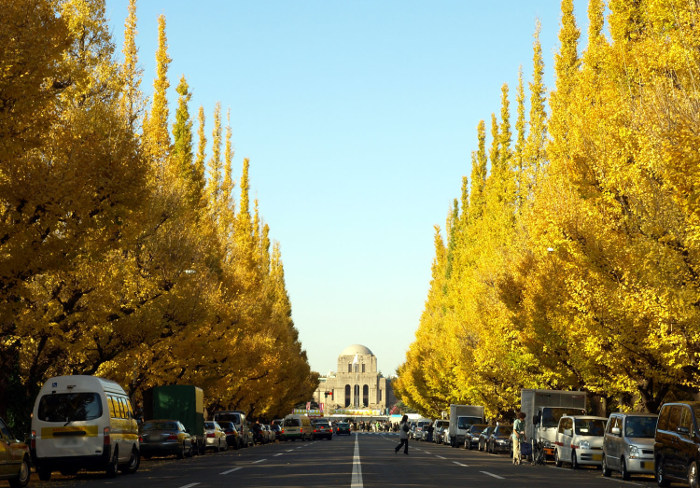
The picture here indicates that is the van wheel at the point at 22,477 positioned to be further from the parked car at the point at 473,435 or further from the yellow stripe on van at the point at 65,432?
the parked car at the point at 473,435

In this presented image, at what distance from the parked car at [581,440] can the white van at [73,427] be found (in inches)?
576

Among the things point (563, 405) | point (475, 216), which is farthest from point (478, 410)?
point (563, 405)

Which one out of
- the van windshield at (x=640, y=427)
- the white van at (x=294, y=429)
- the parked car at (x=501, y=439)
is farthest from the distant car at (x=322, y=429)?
the van windshield at (x=640, y=427)

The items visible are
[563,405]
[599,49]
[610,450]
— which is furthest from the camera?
[563,405]

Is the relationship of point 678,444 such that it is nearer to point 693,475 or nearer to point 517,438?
point 693,475

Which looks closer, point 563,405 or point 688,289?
point 688,289

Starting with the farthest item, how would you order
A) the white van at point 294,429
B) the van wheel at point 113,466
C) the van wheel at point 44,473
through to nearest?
the white van at point 294,429
the van wheel at point 113,466
the van wheel at point 44,473

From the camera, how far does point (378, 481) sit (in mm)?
19266

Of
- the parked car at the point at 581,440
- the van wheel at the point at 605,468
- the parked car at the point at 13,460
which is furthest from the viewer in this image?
the parked car at the point at 581,440

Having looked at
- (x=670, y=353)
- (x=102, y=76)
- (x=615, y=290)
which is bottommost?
(x=670, y=353)

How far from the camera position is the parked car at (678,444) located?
1842 cm

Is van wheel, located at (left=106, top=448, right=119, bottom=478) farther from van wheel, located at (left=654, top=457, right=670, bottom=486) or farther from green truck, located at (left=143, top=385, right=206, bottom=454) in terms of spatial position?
green truck, located at (left=143, top=385, right=206, bottom=454)

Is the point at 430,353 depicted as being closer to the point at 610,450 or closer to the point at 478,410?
the point at 478,410

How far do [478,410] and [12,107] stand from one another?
1950 inches
